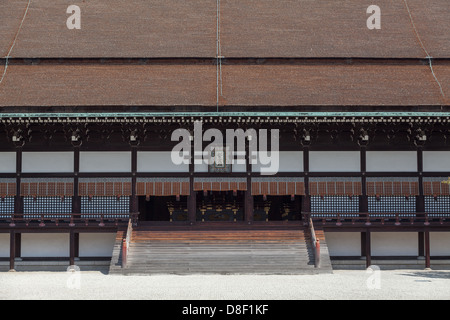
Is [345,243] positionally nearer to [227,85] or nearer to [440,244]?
[440,244]

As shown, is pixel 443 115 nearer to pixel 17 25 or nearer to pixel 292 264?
pixel 292 264

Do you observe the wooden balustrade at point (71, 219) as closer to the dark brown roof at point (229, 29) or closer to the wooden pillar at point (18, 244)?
the wooden pillar at point (18, 244)

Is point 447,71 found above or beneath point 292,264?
above

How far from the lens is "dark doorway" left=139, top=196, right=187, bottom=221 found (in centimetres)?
2786

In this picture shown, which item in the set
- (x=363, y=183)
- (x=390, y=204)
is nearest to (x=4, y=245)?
(x=363, y=183)

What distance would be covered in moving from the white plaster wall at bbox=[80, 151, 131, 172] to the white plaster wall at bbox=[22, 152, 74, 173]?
0.49 meters

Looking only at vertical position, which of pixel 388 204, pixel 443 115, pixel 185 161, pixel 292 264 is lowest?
pixel 292 264

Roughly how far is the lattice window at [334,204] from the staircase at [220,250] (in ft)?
3.62

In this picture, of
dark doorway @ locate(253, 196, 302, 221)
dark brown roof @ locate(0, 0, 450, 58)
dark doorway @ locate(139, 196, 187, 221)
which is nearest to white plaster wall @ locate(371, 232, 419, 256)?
dark doorway @ locate(253, 196, 302, 221)

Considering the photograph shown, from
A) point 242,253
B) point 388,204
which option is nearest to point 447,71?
point 388,204

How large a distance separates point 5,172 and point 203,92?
297 inches

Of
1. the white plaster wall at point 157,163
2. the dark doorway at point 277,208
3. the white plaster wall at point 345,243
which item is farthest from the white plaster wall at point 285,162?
the dark doorway at point 277,208

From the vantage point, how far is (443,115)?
22.6 metres

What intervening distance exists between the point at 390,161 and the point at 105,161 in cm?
1004
